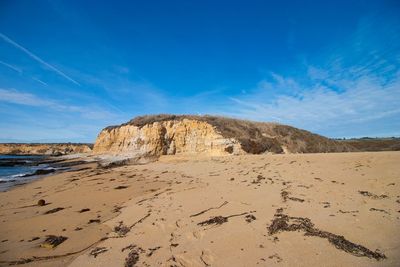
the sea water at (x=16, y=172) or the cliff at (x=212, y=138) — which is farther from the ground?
the cliff at (x=212, y=138)

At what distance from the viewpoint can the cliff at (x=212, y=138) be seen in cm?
2147

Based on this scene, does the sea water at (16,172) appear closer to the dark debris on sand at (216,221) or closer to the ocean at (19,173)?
the ocean at (19,173)

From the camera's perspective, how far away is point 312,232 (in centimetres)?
354

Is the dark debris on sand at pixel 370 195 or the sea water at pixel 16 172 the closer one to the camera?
the dark debris on sand at pixel 370 195

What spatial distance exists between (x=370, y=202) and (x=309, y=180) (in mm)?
2355

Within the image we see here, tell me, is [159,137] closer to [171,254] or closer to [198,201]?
[198,201]

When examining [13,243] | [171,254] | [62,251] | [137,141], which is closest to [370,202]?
[171,254]

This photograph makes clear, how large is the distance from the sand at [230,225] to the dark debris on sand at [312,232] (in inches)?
0.4

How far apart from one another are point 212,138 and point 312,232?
18.4 m

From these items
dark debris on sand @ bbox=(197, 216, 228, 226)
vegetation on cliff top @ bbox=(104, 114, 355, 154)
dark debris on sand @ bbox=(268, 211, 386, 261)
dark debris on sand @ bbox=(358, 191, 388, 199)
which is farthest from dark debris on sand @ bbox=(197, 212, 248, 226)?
vegetation on cliff top @ bbox=(104, 114, 355, 154)

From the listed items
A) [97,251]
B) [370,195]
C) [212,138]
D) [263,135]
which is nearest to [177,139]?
[212,138]

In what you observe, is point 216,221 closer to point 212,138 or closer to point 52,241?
point 52,241

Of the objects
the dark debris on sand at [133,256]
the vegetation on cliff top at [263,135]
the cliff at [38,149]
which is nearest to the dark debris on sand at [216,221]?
the dark debris on sand at [133,256]

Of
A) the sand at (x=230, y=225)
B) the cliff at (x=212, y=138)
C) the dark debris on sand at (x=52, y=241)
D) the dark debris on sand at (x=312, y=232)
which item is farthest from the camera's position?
the cliff at (x=212, y=138)
